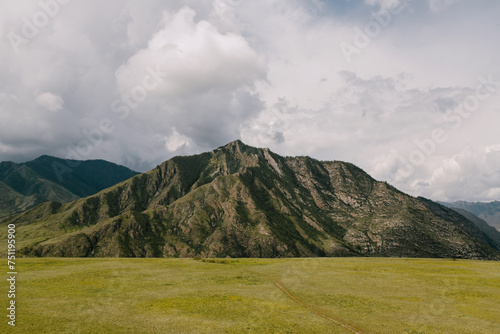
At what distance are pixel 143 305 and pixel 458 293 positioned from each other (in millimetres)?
61939

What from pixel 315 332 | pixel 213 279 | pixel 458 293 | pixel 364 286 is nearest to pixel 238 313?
pixel 315 332

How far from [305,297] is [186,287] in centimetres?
2425

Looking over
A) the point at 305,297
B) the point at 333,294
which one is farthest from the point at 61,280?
the point at 333,294

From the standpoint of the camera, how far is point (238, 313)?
38.1 metres

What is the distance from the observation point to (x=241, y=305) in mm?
41844

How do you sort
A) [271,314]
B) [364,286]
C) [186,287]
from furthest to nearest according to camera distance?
[364,286], [186,287], [271,314]

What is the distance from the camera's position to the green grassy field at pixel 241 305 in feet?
106

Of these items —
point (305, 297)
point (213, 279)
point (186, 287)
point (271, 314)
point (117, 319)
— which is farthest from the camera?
point (213, 279)

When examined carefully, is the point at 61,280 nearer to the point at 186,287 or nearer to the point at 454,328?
the point at 186,287

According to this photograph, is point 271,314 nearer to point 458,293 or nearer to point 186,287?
point 186,287

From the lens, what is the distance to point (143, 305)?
40.4 meters

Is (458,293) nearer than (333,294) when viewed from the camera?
No

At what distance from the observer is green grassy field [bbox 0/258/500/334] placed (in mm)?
32406

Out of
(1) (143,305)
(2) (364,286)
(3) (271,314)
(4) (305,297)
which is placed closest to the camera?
(3) (271,314)
